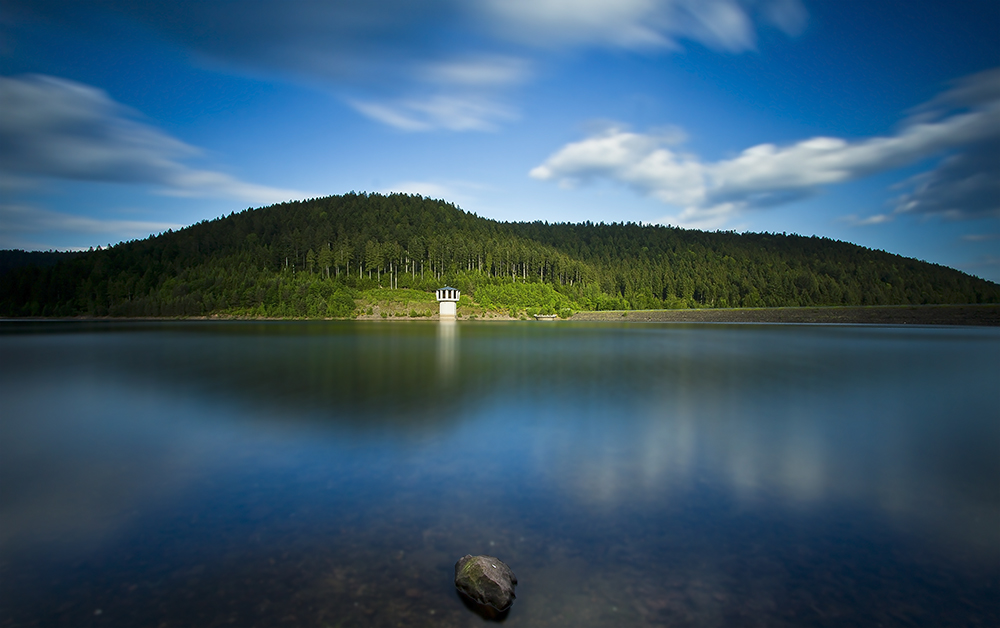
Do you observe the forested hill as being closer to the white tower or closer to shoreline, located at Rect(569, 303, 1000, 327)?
the white tower

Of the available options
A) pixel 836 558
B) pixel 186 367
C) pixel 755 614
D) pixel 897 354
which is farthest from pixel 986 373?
pixel 186 367

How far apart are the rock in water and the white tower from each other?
87.0 meters

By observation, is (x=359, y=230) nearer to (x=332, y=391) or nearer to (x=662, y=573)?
(x=332, y=391)

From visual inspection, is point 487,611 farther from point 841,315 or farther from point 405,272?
point 405,272

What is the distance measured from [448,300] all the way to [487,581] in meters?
90.9

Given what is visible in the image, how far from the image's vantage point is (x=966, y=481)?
7043 mm

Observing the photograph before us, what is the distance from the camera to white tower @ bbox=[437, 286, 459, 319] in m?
90.9

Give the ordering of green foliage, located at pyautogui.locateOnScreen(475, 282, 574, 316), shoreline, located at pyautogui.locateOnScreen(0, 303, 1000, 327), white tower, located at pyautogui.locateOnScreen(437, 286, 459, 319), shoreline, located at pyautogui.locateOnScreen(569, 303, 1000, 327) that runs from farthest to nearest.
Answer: green foliage, located at pyautogui.locateOnScreen(475, 282, 574, 316)
white tower, located at pyautogui.locateOnScreen(437, 286, 459, 319)
shoreline, located at pyautogui.locateOnScreen(0, 303, 1000, 327)
shoreline, located at pyautogui.locateOnScreen(569, 303, 1000, 327)

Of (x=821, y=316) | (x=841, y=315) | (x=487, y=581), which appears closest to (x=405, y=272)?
(x=821, y=316)

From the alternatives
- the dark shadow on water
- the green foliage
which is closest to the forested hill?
the green foliage

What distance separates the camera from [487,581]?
13.0ft

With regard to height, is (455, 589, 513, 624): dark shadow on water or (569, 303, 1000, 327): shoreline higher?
(569, 303, 1000, 327): shoreline

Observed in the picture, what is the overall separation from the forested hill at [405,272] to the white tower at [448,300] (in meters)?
6.12

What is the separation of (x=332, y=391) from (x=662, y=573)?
11672 mm
